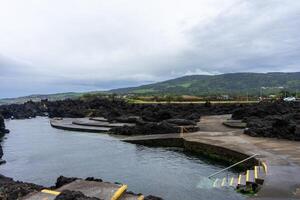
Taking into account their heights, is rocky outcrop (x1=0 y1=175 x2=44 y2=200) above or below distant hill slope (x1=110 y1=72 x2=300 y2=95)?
below

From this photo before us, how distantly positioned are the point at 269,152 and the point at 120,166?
7.88m

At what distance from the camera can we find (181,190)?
1539cm

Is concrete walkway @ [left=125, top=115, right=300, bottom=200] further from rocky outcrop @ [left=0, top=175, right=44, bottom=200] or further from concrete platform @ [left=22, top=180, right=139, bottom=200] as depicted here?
rocky outcrop @ [left=0, top=175, right=44, bottom=200]

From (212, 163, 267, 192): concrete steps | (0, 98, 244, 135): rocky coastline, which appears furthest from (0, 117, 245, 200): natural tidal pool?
(0, 98, 244, 135): rocky coastline

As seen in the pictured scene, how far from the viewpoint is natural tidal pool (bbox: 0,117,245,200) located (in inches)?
618

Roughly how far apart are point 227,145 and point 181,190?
811 cm

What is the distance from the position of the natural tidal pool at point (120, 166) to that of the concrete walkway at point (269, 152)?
1434mm

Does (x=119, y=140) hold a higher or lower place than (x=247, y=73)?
lower

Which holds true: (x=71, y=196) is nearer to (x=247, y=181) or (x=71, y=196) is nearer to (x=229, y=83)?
(x=247, y=181)

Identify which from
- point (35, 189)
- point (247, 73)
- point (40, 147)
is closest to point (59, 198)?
point (35, 189)

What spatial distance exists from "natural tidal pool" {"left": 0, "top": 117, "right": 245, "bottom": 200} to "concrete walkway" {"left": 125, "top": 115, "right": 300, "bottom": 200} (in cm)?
143

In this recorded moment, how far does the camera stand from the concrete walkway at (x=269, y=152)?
39.1 ft

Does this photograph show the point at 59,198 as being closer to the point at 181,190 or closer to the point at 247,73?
the point at 181,190

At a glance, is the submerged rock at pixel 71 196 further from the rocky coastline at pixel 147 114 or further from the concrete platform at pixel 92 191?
the rocky coastline at pixel 147 114
